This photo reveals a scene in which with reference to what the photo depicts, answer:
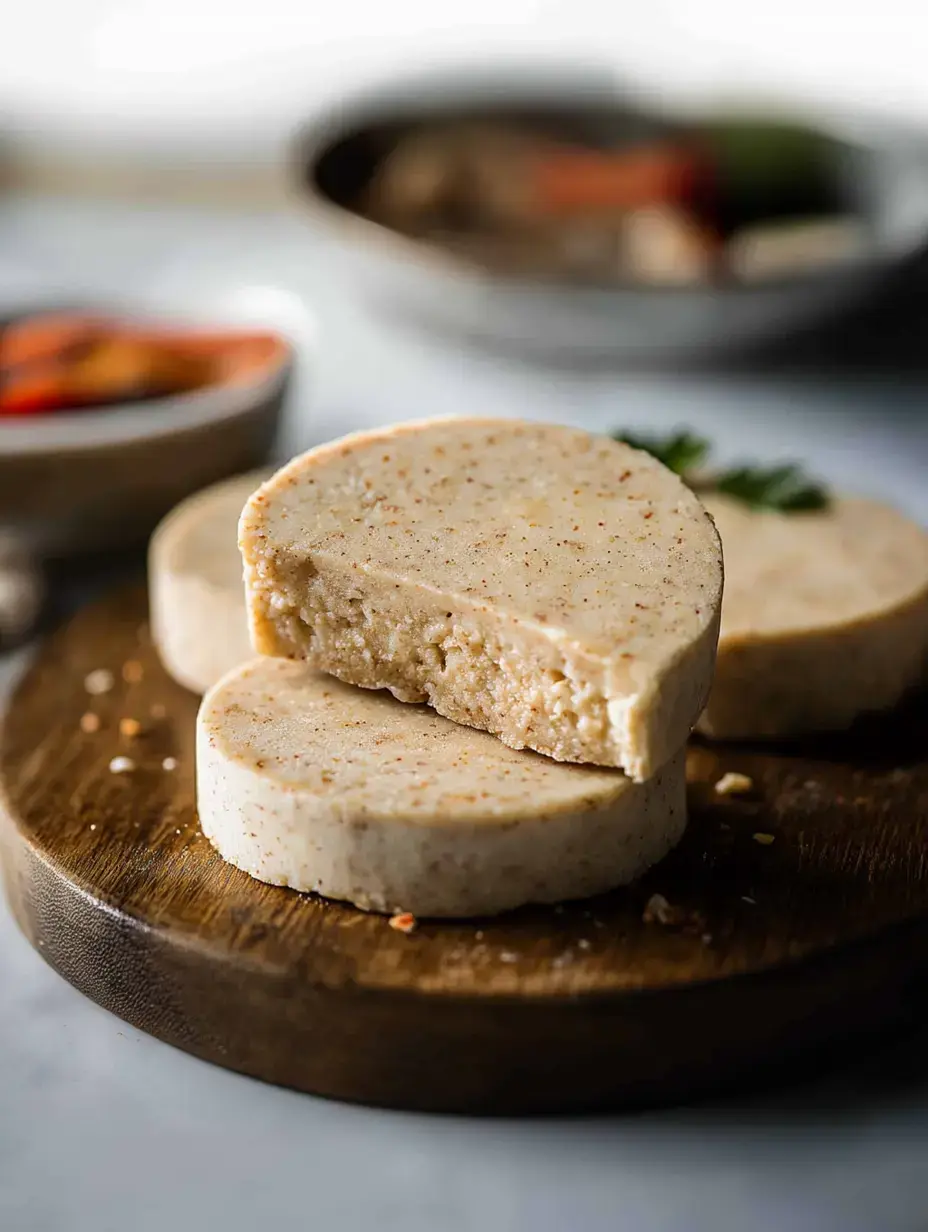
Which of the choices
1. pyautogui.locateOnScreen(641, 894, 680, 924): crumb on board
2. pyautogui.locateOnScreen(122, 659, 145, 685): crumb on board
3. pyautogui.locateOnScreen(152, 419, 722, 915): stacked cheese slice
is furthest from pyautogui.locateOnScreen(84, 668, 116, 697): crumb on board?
pyautogui.locateOnScreen(641, 894, 680, 924): crumb on board

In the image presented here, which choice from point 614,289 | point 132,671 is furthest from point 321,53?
point 132,671

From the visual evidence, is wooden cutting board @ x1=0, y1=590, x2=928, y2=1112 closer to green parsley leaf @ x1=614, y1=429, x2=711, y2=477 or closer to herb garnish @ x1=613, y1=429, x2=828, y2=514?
herb garnish @ x1=613, y1=429, x2=828, y2=514

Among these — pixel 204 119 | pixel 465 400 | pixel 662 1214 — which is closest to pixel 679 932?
pixel 662 1214

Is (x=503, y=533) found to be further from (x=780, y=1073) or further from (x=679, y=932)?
(x=780, y=1073)

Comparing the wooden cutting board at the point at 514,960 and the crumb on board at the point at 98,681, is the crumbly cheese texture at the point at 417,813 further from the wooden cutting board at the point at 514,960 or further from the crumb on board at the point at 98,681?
the crumb on board at the point at 98,681

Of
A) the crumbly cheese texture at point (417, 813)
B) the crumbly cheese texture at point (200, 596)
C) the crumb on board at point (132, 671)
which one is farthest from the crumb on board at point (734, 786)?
the crumb on board at point (132, 671)

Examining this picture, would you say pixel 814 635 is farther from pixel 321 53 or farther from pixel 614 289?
pixel 321 53
